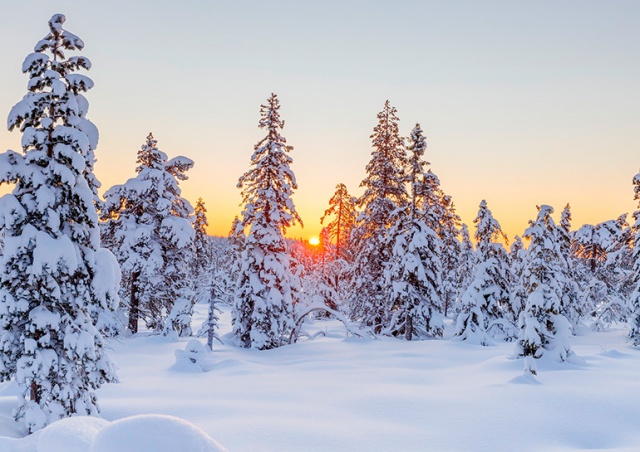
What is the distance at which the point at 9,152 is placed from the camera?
33.3ft

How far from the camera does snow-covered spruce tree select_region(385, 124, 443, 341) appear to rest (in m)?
25.3

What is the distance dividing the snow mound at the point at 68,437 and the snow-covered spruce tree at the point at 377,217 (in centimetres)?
2433

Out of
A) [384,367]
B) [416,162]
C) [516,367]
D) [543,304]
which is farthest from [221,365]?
[416,162]

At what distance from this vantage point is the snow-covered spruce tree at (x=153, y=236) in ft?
86.5

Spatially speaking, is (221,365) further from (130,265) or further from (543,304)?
(543,304)

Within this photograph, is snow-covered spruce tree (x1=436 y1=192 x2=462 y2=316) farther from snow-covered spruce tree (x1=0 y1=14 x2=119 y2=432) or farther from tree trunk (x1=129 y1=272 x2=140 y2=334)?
snow-covered spruce tree (x1=0 y1=14 x2=119 y2=432)

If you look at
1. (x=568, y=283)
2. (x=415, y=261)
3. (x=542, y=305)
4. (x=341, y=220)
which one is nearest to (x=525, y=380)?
(x=542, y=305)

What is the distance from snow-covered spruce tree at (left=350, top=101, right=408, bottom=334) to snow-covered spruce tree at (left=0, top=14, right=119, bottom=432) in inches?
777

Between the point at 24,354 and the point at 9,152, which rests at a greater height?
the point at 9,152

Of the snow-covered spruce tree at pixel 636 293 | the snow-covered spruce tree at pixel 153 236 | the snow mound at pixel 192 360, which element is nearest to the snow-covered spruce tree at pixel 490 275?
the snow-covered spruce tree at pixel 636 293

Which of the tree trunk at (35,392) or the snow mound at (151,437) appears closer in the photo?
the snow mound at (151,437)

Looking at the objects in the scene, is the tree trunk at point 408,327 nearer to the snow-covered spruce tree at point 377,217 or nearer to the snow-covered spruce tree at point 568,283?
the snow-covered spruce tree at point 377,217

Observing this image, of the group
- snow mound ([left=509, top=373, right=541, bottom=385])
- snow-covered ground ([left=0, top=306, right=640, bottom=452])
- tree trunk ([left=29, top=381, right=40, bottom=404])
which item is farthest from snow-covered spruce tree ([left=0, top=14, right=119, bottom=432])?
snow mound ([left=509, top=373, right=541, bottom=385])

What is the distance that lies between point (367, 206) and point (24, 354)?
21.8 m
